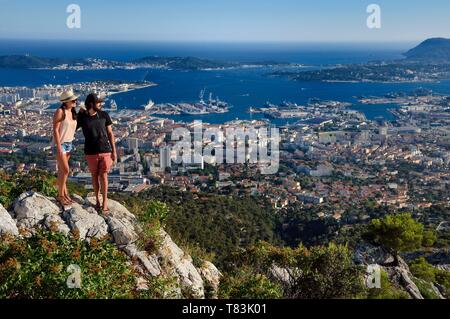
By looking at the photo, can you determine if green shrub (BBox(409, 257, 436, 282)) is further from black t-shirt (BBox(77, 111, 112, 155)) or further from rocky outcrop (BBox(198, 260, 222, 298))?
black t-shirt (BBox(77, 111, 112, 155))

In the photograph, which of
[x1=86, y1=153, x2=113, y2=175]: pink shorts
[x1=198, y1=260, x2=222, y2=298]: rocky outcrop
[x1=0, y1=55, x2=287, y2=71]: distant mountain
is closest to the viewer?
[x1=86, y1=153, x2=113, y2=175]: pink shorts

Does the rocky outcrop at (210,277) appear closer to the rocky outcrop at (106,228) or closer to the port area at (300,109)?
the rocky outcrop at (106,228)

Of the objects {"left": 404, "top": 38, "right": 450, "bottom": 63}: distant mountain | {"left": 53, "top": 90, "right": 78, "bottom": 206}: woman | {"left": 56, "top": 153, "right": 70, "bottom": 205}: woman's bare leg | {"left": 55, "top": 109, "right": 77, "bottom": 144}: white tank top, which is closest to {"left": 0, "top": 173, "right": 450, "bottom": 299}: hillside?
{"left": 56, "top": 153, "right": 70, "bottom": 205}: woman's bare leg

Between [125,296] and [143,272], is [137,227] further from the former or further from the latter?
[125,296]

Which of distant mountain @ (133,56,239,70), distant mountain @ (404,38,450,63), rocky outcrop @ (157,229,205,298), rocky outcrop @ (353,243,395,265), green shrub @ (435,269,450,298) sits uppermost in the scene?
distant mountain @ (404,38,450,63)

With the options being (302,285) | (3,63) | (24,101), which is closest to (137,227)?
(302,285)

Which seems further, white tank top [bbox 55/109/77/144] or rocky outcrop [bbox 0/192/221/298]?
white tank top [bbox 55/109/77/144]

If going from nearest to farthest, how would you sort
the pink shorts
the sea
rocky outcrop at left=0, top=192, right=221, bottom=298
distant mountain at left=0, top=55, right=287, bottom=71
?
rocky outcrop at left=0, top=192, right=221, bottom=298 < the pink shorts < the sea < distant mountain at left=0, top=55, right=287, bottom=71
